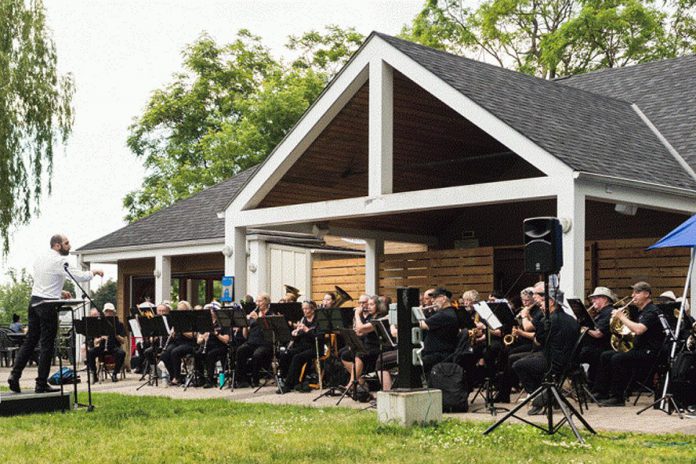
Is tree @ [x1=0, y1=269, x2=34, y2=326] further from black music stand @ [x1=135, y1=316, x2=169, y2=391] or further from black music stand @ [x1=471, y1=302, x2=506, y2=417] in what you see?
black music stand @ [x1=471, y1=302, x2=506, y2=417]

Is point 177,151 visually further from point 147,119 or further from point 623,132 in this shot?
point 623,132

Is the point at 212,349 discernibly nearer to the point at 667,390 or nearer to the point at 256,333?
the point at 256,333

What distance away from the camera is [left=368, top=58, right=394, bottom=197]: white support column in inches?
669

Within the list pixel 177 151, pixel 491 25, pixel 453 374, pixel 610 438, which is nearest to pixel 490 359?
pixel 453 374

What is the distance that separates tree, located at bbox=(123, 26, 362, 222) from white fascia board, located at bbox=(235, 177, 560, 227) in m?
24.0

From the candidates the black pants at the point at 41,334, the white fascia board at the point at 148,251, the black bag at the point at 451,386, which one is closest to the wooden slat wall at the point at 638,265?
the black bag at the point at 451,386

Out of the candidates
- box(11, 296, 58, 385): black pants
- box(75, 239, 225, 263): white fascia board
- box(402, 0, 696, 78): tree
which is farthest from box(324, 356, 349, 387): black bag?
box(402, 0, 696, 78): tree

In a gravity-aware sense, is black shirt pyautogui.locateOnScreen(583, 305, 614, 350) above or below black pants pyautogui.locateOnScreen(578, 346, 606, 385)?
above

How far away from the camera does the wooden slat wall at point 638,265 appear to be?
18203 millimetres

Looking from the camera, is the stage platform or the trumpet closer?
the stage platform

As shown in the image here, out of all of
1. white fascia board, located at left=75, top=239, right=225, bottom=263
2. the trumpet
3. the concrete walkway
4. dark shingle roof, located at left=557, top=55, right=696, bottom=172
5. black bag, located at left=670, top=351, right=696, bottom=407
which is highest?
dark shingle roof, located at left=557, top=55, right=696, bottom=172

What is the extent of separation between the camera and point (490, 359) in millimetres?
13492

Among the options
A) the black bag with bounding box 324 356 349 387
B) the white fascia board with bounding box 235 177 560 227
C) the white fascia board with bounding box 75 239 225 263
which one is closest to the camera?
the white fascia board with bounding box 235 177 560 227

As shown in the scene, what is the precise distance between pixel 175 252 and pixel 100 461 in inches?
686
